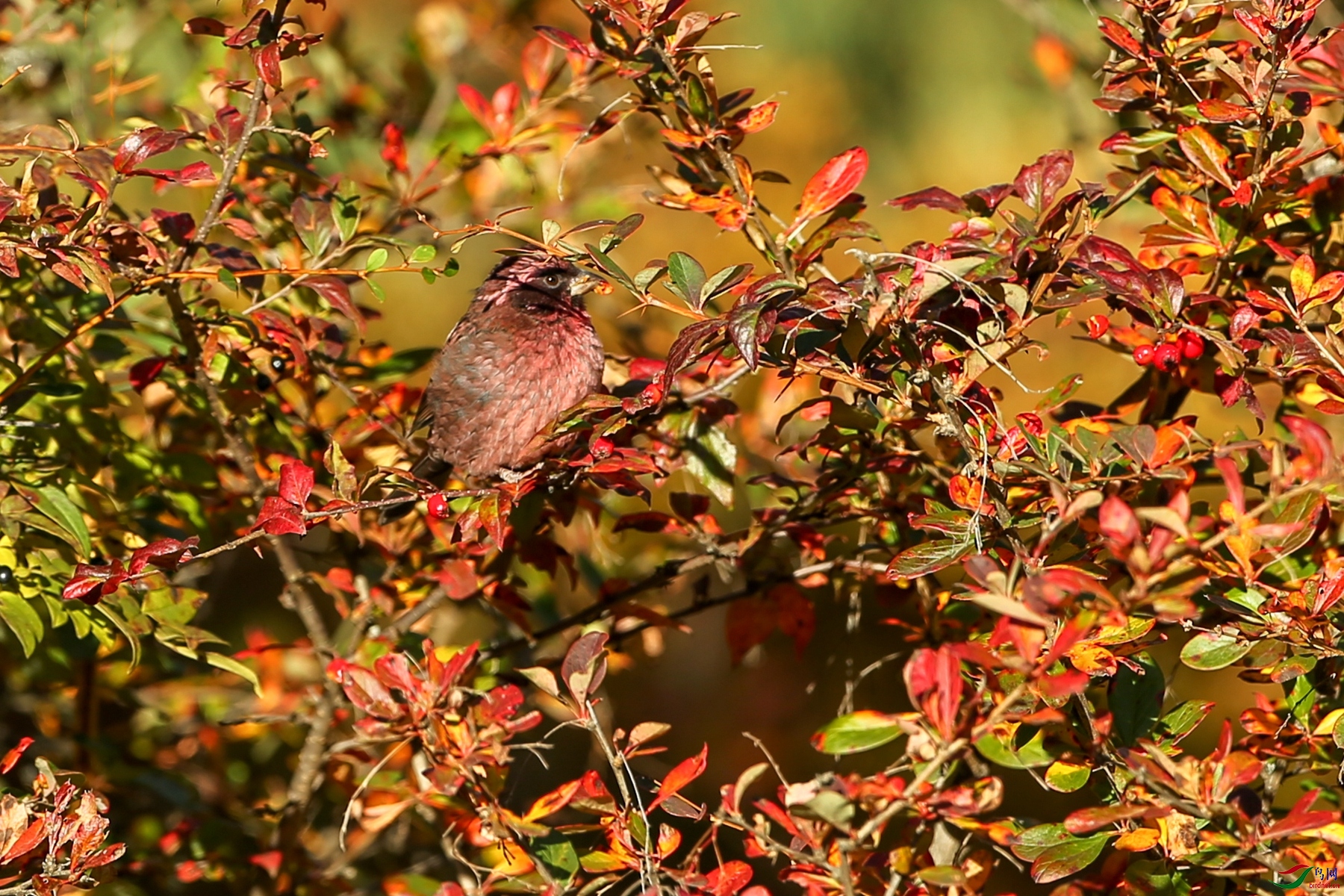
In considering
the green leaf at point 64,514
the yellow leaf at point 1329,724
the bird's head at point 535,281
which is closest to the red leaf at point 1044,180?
the yellow leaf at point 1329,724

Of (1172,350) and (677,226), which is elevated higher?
(1172,350)

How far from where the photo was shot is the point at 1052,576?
1.36 meters

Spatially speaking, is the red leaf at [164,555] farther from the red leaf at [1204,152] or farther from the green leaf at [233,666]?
the red leaf at [1204,152]

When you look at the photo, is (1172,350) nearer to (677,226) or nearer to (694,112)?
(694,112)

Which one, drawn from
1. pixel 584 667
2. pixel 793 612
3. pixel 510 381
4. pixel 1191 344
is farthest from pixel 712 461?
Answer: pixel 1191 344

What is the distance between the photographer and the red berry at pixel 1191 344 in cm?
204

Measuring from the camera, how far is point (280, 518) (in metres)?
1.94

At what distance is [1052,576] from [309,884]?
2144 millimetres

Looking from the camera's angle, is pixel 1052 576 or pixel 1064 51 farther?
pixel 1064 51

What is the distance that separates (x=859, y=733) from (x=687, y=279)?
741 mm

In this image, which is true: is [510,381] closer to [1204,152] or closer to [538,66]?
[538,66]

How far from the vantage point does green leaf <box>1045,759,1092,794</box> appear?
1.87 m

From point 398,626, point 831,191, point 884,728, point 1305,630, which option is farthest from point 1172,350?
point 398,626

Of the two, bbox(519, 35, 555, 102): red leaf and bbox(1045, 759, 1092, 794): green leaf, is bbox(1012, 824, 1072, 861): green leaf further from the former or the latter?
bbox(519, 35, 555, 102): red leaf
